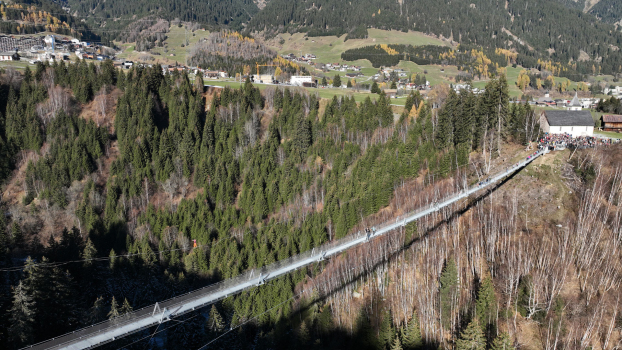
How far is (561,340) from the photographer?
34219 mm

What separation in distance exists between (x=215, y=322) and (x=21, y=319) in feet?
54.8

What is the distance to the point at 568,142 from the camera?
51219 mm

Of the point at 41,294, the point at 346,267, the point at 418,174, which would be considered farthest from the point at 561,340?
the point at 41,294

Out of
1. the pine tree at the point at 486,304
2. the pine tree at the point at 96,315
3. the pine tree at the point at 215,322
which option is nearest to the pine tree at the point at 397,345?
the pine tree at the point at 486,304

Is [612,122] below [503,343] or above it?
above

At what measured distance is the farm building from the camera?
6062 cm

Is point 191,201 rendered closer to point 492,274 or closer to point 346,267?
point 346,267

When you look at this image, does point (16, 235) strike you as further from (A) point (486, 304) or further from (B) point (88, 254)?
(A) point (486, 304)

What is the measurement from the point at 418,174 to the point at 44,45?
124790mm

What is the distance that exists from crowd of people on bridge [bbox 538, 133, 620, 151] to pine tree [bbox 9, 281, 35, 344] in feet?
172

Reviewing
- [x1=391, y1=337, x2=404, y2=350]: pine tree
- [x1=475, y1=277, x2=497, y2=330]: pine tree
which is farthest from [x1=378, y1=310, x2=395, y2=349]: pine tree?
[x1=475, y1=277, x2=497, y2=330]: pine tree

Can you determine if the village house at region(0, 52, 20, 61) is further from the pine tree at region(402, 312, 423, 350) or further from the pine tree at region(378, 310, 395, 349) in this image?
the pine tree at region(402, 312, 423, 350)

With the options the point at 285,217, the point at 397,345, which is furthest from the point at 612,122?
the point at 397,345

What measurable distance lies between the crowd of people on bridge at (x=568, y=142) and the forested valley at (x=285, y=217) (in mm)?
2066
